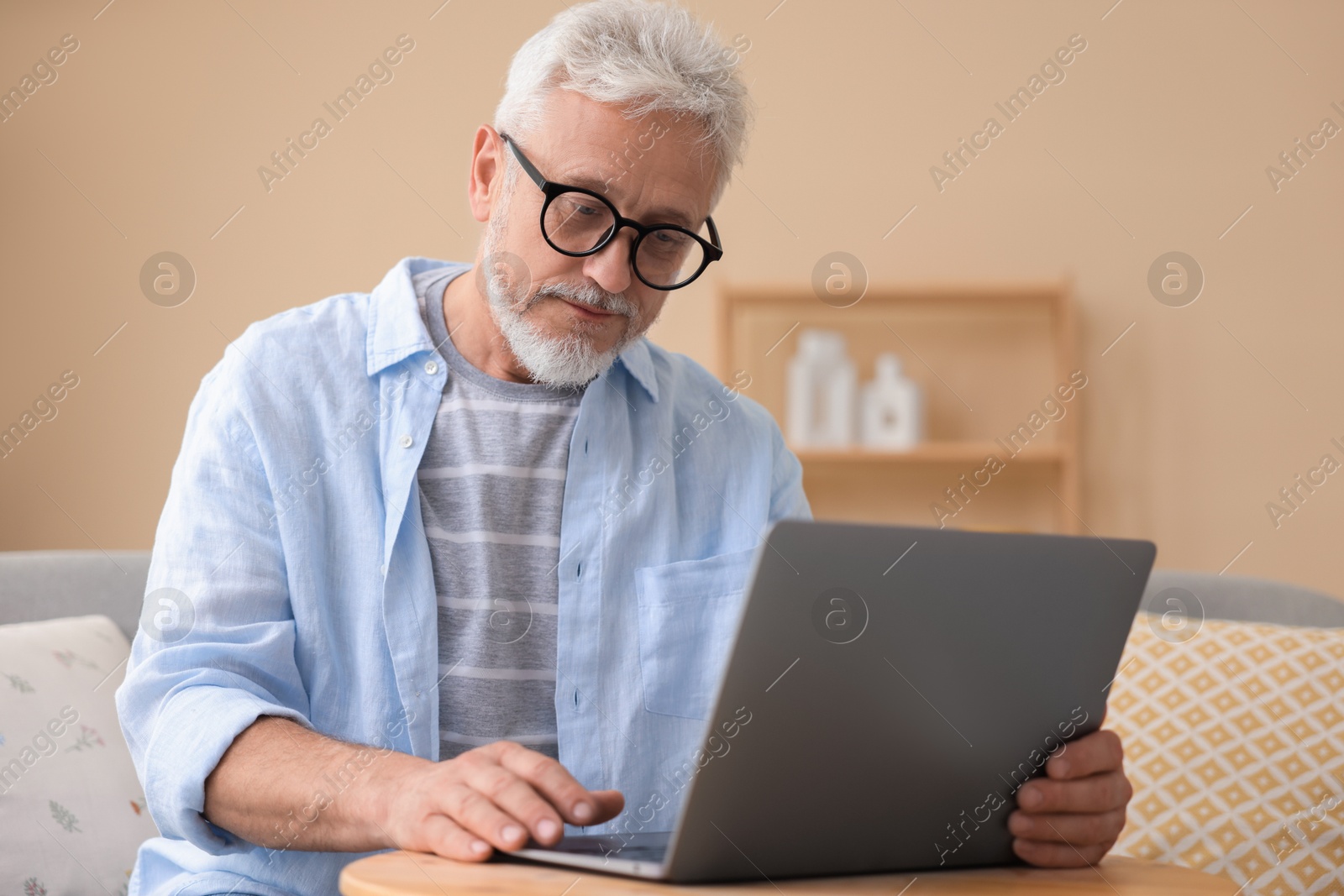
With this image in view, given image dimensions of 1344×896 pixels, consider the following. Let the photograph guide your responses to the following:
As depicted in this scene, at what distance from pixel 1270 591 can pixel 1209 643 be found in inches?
12.7

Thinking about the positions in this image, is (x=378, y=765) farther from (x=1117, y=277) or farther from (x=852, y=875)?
(x=1117, y=277)

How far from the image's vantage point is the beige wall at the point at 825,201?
3.22 metres

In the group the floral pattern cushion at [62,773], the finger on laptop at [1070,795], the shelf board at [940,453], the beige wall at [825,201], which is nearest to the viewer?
the finger on laptop at [1070,795]

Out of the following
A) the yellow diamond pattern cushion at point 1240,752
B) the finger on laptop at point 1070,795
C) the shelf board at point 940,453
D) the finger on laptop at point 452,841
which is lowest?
the yellow diamond pattern cushion at point 1240,752

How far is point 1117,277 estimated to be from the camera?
10.7ft

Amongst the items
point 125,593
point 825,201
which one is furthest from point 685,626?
point 825,201

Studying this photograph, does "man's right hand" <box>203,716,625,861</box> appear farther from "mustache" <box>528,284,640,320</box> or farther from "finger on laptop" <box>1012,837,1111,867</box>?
"mustache" <box>528,284,640,320</box>

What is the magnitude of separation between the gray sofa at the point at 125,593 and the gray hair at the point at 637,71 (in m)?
0.85

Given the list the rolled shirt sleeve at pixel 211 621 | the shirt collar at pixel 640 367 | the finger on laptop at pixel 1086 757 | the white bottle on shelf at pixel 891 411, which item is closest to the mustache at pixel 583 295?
the shirt collar at pixel 640 367

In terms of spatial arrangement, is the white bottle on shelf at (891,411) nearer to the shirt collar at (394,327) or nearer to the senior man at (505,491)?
the senior man at (505,491)

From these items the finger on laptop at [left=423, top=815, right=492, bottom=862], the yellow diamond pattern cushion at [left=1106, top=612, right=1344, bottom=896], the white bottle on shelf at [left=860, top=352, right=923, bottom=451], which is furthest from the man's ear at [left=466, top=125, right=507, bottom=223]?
the white bottle on shelf at [left=860, top=352, right=923, bottom=451]

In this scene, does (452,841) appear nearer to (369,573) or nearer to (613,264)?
(369,573)

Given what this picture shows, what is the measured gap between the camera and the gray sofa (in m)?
1.69

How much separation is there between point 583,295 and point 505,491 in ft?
0.75
